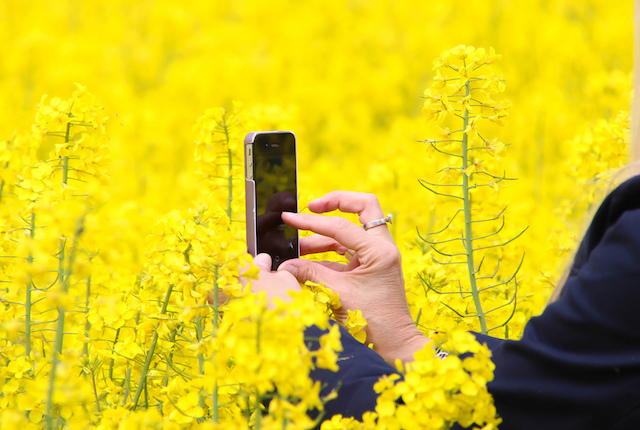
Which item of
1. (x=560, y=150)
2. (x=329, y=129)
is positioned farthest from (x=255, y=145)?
(x=329, y=129)

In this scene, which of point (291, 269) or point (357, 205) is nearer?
point (291, 269)

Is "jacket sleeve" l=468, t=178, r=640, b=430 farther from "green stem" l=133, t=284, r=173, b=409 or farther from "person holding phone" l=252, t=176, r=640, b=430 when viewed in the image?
"green stem" l=133, t=284, r=173, b=409

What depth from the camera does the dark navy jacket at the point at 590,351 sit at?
90cm

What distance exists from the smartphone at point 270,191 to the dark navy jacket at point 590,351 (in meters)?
0.53

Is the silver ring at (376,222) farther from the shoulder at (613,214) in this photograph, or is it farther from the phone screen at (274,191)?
the shoulder at (613,214)

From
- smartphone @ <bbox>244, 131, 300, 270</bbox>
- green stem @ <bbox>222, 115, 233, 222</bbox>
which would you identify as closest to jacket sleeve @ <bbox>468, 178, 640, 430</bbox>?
smartphone @ <bbox>244, 131, 300, 270</bbox>

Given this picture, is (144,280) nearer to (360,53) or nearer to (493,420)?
(493,420)

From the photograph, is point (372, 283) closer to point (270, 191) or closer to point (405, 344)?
point (405, 344)

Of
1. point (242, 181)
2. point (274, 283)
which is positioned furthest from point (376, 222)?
point (242, 181)

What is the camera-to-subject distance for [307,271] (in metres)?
1.29

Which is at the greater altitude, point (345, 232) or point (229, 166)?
point (229, 166)

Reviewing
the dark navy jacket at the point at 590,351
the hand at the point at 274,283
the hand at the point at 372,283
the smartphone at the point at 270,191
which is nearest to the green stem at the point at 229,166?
the smartphone at the point at 270,191

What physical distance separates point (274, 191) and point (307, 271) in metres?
0.19

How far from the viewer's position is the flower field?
37.1 inches
